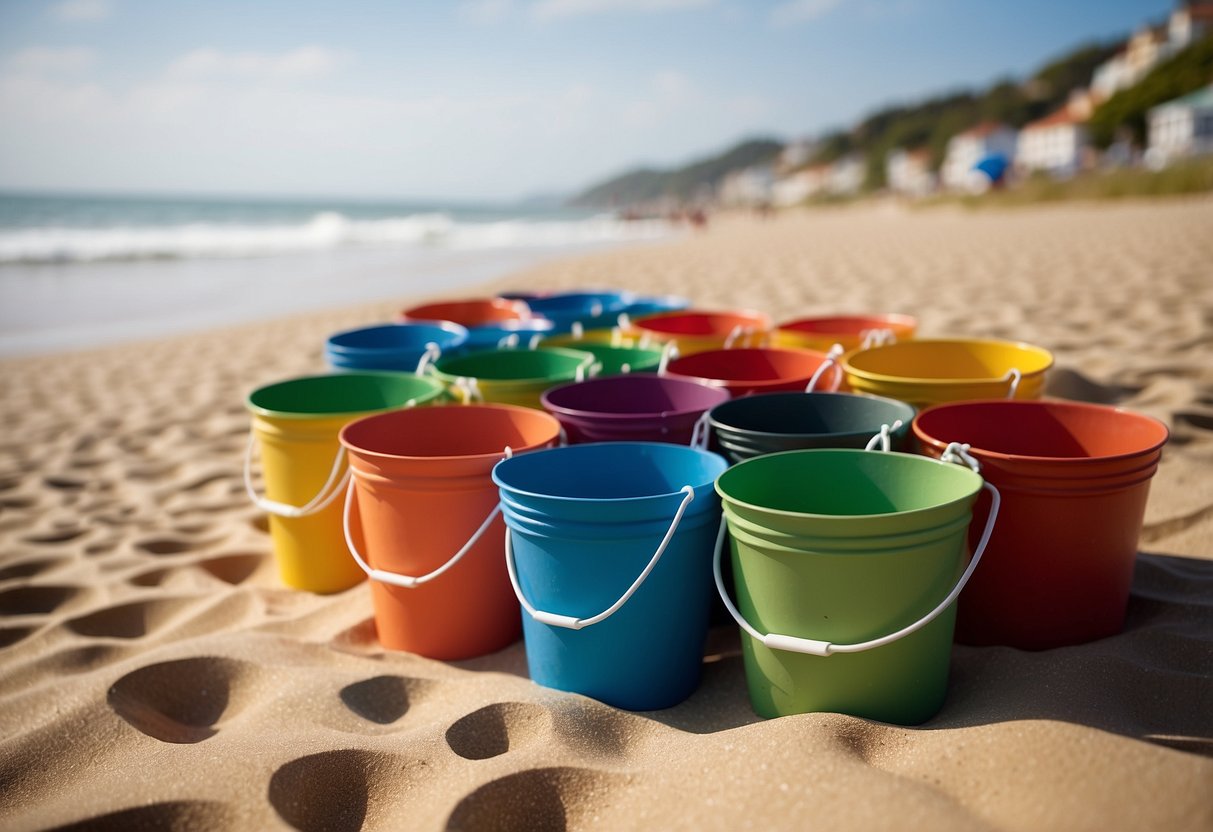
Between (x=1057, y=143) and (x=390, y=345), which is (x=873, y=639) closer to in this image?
(x=390, y=345)

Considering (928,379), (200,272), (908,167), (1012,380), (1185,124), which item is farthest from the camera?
(908,167)

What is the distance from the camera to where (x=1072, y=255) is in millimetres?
8758

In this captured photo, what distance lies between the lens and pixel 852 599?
158cm

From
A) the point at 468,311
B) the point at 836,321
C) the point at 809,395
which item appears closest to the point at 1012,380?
the point at 809,395

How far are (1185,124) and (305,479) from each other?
2159 inches

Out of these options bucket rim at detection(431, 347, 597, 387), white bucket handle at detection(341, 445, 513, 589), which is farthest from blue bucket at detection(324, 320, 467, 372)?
white bucket handle at detection(341, 445, 513, 589)

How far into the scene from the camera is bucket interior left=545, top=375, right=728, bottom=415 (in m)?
2.50

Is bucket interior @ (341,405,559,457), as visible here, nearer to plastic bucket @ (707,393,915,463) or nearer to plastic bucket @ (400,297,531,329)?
plastic bucket @ (707,393,915,463)

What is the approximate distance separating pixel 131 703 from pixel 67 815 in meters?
0.52

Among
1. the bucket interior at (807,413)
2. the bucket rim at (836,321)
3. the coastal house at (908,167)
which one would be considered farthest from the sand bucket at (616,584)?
the coastal house at (908,167)

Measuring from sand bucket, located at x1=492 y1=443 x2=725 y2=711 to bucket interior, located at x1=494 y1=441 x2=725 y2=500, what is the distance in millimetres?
11

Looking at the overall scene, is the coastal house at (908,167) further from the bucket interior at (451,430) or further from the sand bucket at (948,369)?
the bucket interior at (451,430)

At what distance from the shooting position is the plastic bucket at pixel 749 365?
2830mm

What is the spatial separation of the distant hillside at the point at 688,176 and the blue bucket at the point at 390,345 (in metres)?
144
